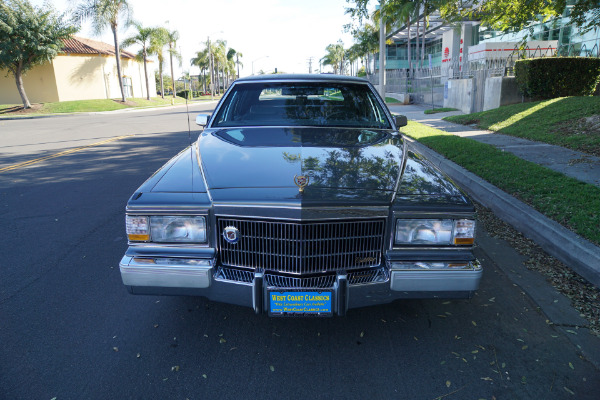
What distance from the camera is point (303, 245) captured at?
2.59 metres

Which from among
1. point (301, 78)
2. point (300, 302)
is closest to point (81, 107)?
point (301, 78)

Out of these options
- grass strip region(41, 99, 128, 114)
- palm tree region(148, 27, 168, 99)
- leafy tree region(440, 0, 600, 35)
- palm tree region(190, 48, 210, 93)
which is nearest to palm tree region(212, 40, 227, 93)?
palm tree region(190, 48, 210, 93)

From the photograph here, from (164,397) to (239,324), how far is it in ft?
2.62

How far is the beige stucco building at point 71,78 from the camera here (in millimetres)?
39938

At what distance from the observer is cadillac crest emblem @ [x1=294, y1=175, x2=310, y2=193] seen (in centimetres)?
263

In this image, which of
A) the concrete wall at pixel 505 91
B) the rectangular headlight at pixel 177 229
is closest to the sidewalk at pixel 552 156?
the concrete wall at pixel 505 91

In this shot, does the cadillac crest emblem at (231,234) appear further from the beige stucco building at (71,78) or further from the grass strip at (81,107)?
the beige stucco building at (71,78)

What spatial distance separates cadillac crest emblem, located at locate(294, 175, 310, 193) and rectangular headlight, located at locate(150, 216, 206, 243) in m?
0.61

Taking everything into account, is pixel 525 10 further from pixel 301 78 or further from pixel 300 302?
pixel 300 302

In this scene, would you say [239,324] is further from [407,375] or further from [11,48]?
[11,48]

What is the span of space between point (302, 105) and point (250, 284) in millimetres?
2440

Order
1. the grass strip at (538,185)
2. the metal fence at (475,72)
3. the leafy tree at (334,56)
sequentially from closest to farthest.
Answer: the grass strip at (538,185), the metal fence at (475,72), the leafy tree at (334,56)

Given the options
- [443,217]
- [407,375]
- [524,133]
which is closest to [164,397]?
[407,375]

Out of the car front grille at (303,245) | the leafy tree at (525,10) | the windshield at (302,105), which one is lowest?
the car front grille at (303,245)
